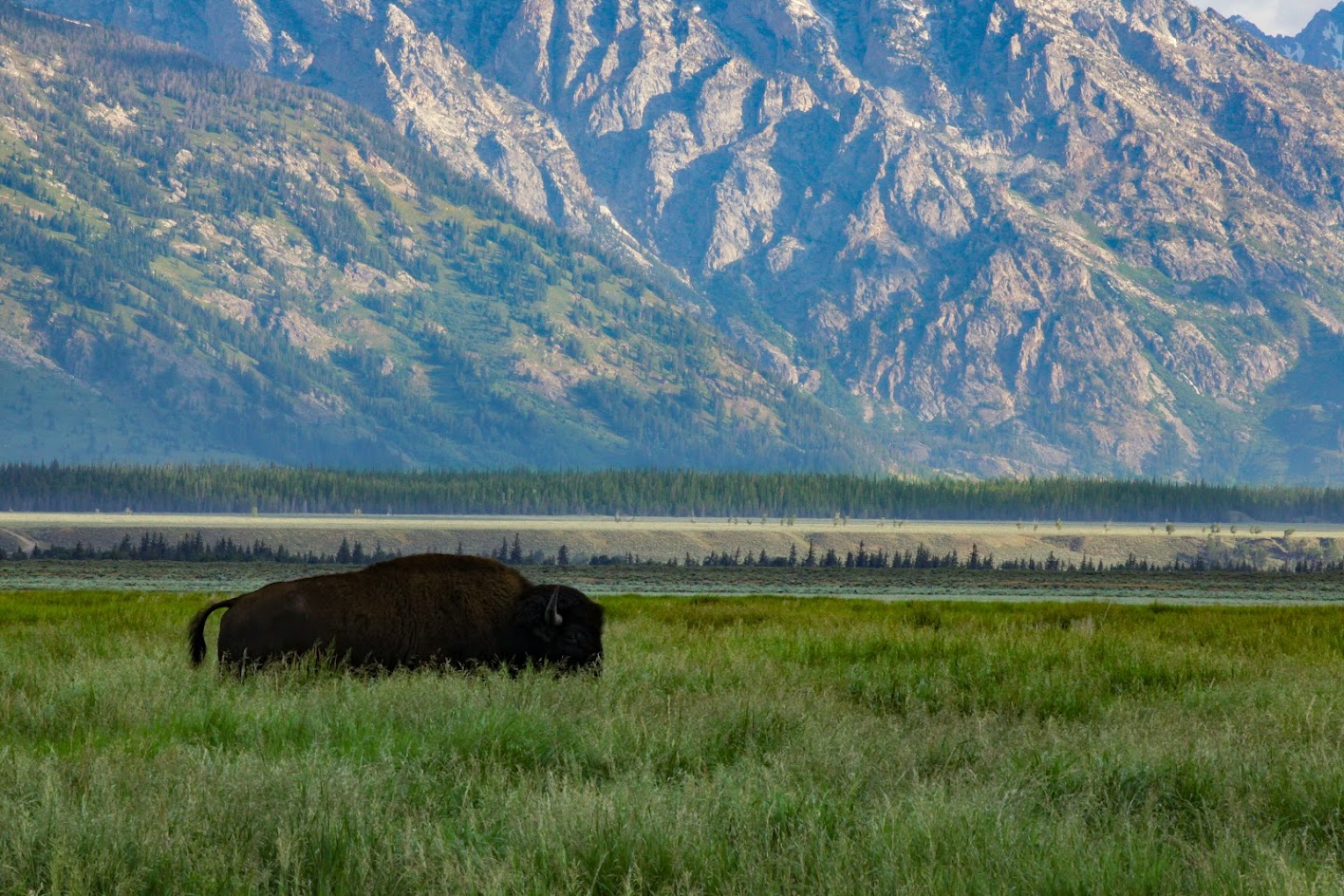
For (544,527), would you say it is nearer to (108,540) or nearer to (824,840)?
(108,540)

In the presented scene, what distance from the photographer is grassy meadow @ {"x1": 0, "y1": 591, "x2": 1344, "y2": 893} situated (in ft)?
27.0

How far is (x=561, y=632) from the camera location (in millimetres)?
17500

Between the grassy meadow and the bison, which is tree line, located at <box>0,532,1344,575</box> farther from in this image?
the grassy meadow

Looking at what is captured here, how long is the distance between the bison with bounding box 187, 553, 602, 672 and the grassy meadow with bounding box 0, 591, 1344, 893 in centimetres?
82

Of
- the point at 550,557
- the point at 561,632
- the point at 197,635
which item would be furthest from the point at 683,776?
the point at 550,557

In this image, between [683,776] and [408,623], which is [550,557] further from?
[683,776]

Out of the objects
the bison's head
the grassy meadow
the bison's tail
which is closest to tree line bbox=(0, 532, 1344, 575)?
the bison's tail

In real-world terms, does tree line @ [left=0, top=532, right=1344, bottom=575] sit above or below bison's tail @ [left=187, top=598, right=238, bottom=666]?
below

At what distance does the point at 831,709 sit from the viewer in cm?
1427

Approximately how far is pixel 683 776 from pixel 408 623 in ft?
23.1

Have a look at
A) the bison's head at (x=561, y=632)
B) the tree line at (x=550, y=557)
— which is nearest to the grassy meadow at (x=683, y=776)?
the bison's head at (x=561, y=632)

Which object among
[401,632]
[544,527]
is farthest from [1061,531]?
[401,632]

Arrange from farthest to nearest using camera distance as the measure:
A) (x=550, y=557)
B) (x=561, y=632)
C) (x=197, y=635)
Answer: (x=550, y=557) → (x=197, y=635) → (x=561, y=632)

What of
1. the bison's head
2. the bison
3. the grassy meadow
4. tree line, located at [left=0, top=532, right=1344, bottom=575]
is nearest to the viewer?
the grassy meadow
